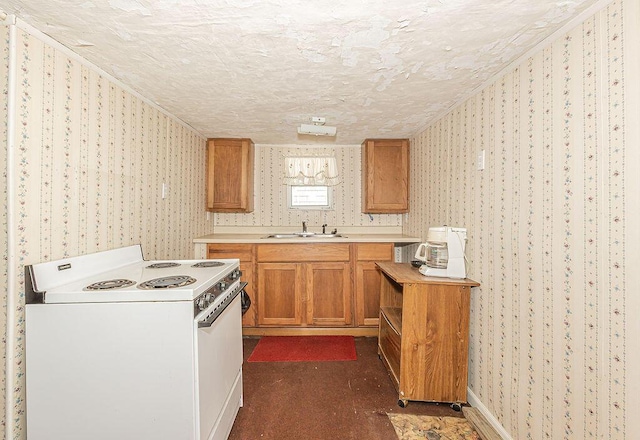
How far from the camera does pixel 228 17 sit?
1.20m

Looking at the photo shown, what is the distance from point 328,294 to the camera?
300cm

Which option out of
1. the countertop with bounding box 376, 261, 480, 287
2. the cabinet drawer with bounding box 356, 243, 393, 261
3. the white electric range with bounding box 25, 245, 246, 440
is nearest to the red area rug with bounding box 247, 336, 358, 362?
the cabinet drawer with bounding box 356, 243, 393, 261

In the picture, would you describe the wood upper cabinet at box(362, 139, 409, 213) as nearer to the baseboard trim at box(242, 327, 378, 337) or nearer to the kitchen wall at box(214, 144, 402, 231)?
the kitchen wall at box(214, 144, 402, 231)

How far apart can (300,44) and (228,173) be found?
6.94 feet

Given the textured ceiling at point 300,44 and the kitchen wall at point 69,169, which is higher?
the textured ceiling at point 300,44

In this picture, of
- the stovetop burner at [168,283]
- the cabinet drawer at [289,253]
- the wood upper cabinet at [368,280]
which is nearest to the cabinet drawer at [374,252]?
the wood upper cabinet at [368,280]

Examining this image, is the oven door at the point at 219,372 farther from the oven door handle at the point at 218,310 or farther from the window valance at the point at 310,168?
the window valance at the point at 310,168

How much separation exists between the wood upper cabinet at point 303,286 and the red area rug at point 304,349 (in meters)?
0.15

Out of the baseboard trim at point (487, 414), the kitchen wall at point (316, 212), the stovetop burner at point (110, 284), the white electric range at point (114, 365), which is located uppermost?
the kitchen wall at point (316, 212)

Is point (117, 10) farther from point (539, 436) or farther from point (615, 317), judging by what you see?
point (539, 436)

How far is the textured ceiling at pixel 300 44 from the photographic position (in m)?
1.15

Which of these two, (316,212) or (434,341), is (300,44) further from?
(316,212)

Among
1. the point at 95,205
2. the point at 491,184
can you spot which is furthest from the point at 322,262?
the point at 95,205

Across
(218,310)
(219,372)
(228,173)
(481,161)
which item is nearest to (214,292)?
(218,310)
